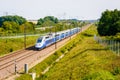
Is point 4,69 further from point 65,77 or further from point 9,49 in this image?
point 9,49

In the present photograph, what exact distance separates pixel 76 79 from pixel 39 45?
32.9 m

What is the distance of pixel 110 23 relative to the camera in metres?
86.6

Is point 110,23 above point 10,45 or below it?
above

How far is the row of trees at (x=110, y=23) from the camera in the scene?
3255 inches

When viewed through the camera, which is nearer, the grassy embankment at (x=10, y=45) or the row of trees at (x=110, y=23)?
the grassy embankment at (x=10, y=45)

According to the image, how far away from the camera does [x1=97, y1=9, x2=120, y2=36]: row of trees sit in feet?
271

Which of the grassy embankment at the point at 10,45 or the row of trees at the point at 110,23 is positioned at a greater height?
the row of trees at the point at 110,23

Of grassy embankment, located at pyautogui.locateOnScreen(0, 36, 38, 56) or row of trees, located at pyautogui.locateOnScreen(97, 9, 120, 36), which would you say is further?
row of trees, located at pyautogui.locateOnScreen(97, 9, 120, 36)

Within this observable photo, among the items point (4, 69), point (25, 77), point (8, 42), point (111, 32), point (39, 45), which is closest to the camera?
point (25, 77)

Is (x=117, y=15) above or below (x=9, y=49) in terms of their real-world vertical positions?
above

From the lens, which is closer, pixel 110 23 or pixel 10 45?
pixel 10 45

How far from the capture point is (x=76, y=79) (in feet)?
91.4

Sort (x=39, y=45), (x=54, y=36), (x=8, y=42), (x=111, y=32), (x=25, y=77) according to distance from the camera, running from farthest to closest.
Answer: (x=111, y=32) < (x=54, y=36) < (x=8, y=42) < (x=39, y=45) < (x=25, y=77)

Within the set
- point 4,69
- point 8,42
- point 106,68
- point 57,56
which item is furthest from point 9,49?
point 106,68
